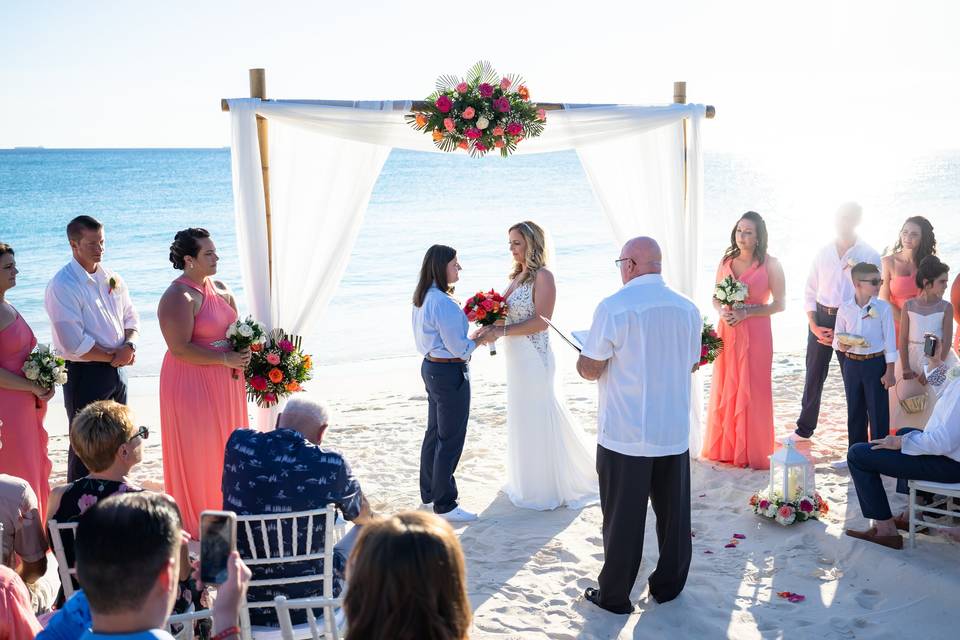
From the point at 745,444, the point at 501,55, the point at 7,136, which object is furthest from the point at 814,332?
the point at 7,136

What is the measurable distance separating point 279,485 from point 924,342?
16.1 feet

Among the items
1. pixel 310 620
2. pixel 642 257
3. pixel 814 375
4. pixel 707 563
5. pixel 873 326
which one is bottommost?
pixel 707 563

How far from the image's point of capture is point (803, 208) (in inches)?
1767

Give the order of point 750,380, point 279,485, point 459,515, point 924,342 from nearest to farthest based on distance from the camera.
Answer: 1. point 279,485
2. point 459,515
3. point 924,342
4. point 750,380

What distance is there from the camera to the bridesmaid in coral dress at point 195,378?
5504mm

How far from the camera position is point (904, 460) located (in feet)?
16.8

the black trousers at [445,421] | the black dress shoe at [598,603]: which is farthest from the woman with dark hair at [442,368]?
the black dress shoe at [598,603]

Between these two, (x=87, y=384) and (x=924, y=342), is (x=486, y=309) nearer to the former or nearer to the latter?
(x=87, y=384)

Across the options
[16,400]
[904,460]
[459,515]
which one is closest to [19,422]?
[16,400]

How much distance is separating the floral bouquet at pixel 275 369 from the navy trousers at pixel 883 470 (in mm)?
3500

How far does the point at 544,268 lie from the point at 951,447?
2.77 meters

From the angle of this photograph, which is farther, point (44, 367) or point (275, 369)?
point (275, 369)

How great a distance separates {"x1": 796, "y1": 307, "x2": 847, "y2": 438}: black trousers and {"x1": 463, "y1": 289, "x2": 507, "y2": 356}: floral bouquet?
279cm

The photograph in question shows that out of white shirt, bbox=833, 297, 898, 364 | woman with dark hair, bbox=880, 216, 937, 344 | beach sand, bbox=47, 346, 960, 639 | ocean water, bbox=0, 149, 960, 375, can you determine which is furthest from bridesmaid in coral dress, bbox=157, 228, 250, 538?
ocean water, bbox=0, 149, 960, 375
